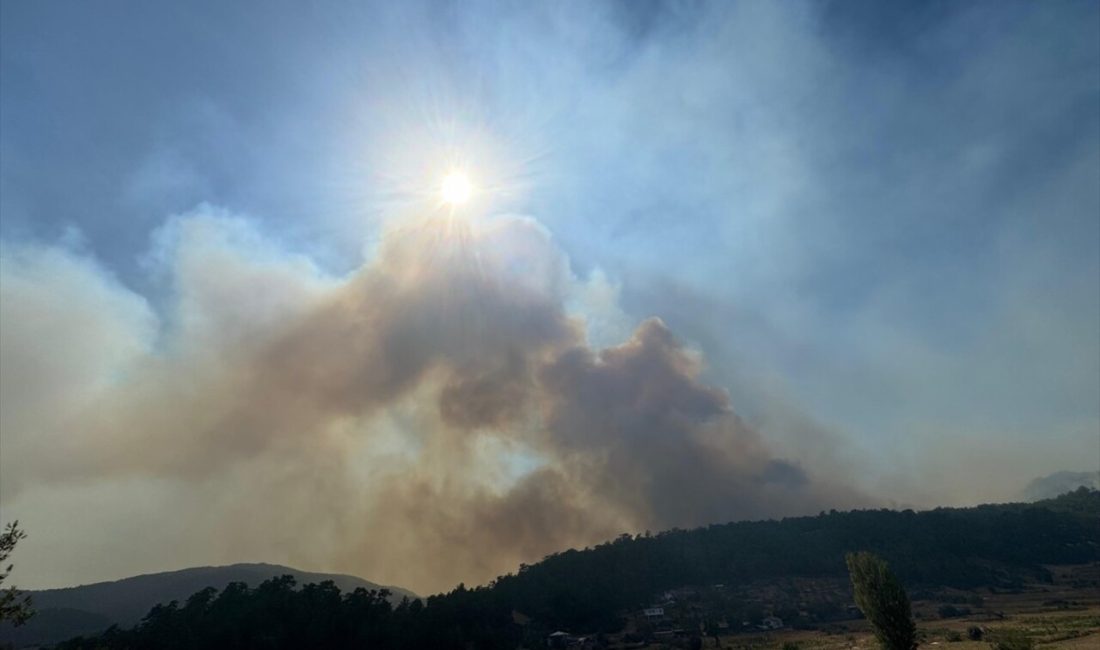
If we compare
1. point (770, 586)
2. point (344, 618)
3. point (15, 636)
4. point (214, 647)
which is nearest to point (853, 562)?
point (344, 618)

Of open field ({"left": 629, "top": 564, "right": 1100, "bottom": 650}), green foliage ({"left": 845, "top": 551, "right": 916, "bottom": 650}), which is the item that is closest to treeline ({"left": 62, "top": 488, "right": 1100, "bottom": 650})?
open field ({"left": 629, "top": 564, "right": 1100, "bottom": 650})

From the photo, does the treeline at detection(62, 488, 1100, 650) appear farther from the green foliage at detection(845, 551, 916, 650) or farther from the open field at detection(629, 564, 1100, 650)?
the green foliage at detection(845, 551, 916, 650)

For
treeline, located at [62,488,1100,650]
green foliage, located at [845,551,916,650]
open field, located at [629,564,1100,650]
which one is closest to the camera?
green foliage, located at [845,551,916,650]

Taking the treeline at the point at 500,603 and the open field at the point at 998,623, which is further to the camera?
the treeline at the point at 500,603

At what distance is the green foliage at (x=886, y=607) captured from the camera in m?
62.0

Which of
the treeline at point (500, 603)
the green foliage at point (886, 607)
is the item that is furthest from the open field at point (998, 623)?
the green foliage at point (886, 607)

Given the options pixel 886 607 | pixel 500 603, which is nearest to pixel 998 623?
pixel 886 607

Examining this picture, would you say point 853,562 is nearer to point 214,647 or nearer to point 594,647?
point 594,647

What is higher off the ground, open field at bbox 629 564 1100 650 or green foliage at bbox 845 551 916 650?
green foliage at bbox 845 551 916 650

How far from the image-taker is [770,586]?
184m

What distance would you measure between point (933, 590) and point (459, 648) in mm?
149905

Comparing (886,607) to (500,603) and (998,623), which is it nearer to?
(998,623)

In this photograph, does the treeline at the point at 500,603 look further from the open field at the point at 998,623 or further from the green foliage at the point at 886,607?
the green foliage at the point at 886,607

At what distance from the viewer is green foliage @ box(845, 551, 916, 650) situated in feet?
204
